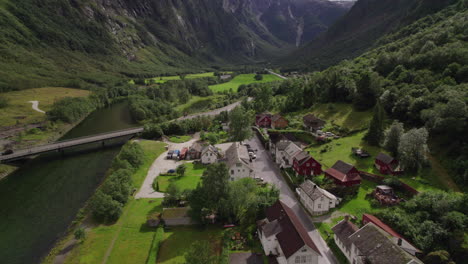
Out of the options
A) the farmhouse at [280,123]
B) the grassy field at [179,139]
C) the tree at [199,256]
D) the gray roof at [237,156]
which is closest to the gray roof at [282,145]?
the gray roof at [237,156]

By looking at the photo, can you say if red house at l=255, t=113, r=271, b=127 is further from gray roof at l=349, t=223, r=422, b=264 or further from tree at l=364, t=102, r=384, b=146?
gray roof at l=349, t=223, r=422, b=264

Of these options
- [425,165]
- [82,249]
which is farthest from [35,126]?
[425,165]

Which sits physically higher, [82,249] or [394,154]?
[394,154]

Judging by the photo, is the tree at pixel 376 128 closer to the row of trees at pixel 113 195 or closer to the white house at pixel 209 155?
the white house at pixel 209 155

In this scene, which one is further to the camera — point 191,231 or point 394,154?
point 394,154

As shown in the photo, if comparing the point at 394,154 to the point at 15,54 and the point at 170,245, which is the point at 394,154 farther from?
the point at 15,54

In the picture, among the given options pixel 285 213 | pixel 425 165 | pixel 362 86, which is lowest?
pixel 285 213

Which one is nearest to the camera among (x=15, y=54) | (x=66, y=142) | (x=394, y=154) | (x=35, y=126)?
(x=394, y=154)
